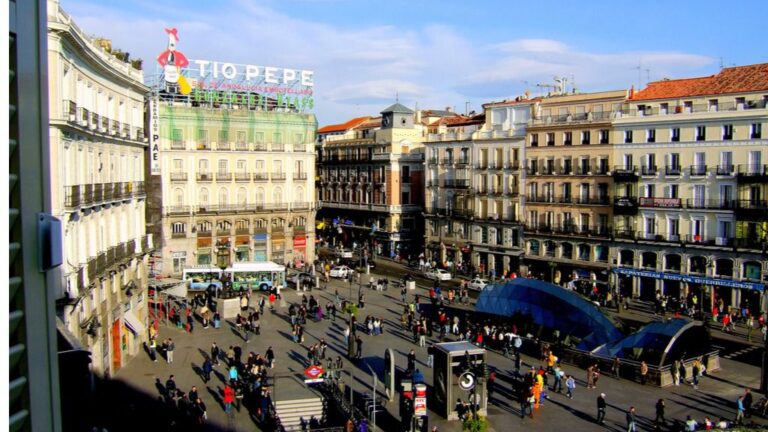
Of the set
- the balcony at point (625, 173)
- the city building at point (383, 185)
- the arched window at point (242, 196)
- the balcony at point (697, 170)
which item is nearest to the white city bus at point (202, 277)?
the arched window at point (242, 196)

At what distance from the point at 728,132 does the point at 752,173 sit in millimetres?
3290

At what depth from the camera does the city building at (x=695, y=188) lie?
47.7m

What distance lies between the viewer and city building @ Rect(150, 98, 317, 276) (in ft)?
214

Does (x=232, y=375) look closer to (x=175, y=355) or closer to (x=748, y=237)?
(x=175, y=355)

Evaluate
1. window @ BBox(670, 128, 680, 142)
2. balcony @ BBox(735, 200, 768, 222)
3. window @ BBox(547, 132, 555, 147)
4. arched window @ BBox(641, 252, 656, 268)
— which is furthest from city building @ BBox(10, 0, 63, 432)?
window @ BBox(547, 132, 555, 147)

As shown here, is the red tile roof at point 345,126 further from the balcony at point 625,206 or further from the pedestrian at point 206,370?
the pedestrian at point 206,370

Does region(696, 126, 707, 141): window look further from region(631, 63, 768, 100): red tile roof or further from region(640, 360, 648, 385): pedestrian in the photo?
region(640, 360, 648, 385): pedestrian

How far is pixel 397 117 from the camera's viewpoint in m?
81.3

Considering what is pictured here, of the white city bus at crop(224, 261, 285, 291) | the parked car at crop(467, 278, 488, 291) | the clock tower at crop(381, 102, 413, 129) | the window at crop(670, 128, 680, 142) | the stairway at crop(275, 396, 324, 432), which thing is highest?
the clock tower at crop(381, 102, 413, 129)

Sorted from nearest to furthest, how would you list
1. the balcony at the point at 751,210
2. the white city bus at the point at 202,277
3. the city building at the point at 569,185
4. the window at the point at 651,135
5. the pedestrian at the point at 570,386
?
the pedestrian at the point at 570,386
the balcony at the point at 751,210
the window at the point at 651,135
the white city bus at the point at 202,277
the city building at the point at 569,185

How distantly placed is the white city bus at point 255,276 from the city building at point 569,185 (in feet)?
67.9

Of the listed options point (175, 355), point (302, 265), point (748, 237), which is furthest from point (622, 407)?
point (302, 265)

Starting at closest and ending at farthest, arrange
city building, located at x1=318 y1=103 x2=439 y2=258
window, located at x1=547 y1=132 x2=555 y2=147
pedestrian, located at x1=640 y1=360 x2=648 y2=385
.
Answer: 1. pedestrian, located at x1=640 y1=360 x2=648 y2=385
2. window, located at x1=547 y1=132 x2=555 y2=147
3. city building, located at x1=318 y1=103 x2=439 y2=258

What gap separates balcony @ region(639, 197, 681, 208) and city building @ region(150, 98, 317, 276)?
105 feet
